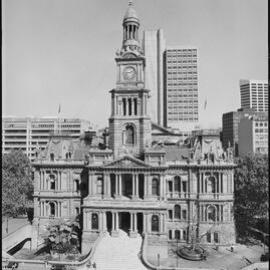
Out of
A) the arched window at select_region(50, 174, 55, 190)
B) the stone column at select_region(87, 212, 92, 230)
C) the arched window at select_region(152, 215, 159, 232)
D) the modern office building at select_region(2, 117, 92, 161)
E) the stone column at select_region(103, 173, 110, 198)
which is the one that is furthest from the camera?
the modern office building at select_region(2, 117, 92, 161)

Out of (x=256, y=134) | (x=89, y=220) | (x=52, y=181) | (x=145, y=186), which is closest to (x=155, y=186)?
(x=145, y=186)

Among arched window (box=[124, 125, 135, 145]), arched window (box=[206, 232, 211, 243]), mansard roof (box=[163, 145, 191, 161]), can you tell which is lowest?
arched window (box=[206, 232, 211, 243])

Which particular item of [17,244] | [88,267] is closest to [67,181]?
[17,244]

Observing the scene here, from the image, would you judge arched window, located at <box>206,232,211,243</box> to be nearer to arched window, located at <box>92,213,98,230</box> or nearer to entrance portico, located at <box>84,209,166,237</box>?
entrance portico, located at <box>84,209,166,237</box>

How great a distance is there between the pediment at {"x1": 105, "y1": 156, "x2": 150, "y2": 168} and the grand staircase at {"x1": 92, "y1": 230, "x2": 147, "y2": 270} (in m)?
11.8

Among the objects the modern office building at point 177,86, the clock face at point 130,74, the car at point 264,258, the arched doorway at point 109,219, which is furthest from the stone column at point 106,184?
the modern office building at point 177,86

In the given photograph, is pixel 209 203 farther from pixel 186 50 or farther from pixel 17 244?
pixel 186 50

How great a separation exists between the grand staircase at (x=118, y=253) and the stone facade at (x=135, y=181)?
1765mm

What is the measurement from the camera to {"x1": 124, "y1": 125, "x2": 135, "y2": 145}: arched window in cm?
6356

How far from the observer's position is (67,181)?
65.6 metres

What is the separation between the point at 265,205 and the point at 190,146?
17457 millimetres

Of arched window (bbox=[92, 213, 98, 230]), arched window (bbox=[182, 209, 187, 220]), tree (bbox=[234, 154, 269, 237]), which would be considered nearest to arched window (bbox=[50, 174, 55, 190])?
arched window (bbox=[92, 213, 98, 230])

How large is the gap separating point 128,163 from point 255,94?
5694 inches

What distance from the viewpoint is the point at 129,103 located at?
208 feet
